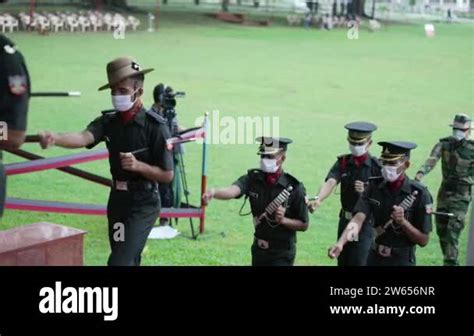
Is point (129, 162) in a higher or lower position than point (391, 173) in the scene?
higher

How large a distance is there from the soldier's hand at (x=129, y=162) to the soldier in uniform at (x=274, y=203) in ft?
1.73

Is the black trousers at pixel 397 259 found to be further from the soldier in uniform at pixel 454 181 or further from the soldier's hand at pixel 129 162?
the soldier's hand at pixel 129 162

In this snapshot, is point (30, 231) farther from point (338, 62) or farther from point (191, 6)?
point (338, 62)

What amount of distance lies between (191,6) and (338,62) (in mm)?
3117

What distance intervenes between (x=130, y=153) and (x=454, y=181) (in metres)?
2.41

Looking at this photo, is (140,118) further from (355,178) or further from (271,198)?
(355,178)

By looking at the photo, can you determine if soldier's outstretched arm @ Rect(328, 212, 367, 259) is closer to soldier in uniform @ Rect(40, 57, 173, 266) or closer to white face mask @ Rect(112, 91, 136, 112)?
soldier in uniform @ Rect(40, 57, 173, 266)

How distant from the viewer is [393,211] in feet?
14.1

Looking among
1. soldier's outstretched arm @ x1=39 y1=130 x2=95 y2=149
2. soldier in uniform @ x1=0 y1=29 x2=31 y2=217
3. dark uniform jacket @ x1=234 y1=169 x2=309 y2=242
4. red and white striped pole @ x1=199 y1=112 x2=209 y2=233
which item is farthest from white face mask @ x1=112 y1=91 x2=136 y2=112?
red and white striped pole @ x1=199 y1=112 x2=209 y2=233

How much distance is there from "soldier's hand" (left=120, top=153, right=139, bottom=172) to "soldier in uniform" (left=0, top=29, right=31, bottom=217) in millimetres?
478

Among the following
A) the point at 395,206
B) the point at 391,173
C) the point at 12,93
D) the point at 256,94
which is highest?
the point at 12,93

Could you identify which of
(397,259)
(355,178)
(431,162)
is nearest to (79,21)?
(431,162)

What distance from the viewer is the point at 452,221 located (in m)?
5.57
